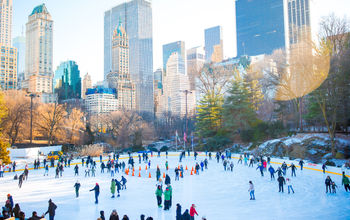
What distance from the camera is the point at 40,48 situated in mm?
192500

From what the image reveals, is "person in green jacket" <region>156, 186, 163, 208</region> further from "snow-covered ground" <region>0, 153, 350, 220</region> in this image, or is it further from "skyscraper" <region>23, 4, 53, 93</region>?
"skyscraper" <region>23, 4, 53, 93</region>

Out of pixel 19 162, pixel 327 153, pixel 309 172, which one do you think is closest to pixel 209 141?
pixel 327 153

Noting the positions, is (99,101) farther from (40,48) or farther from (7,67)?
(40,48)

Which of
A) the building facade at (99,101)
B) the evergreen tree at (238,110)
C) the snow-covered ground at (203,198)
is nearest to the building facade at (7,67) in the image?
the building facade at (99,101)

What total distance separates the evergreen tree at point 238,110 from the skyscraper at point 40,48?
6675 inches

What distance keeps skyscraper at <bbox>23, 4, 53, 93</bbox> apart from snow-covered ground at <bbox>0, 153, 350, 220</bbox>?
186139 millimetres

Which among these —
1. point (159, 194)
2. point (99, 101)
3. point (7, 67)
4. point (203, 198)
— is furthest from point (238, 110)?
point (7, 67)

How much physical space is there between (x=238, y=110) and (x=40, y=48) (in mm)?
183712

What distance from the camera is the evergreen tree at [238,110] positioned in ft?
148

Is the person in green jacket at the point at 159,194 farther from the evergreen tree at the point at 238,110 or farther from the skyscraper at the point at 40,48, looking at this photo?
the skyscraper at the point at 40,48

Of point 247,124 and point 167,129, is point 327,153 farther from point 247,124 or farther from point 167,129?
point 167,129

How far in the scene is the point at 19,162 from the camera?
33969 mm

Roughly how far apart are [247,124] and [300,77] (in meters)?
11.8

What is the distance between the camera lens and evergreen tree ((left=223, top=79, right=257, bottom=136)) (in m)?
45.1
